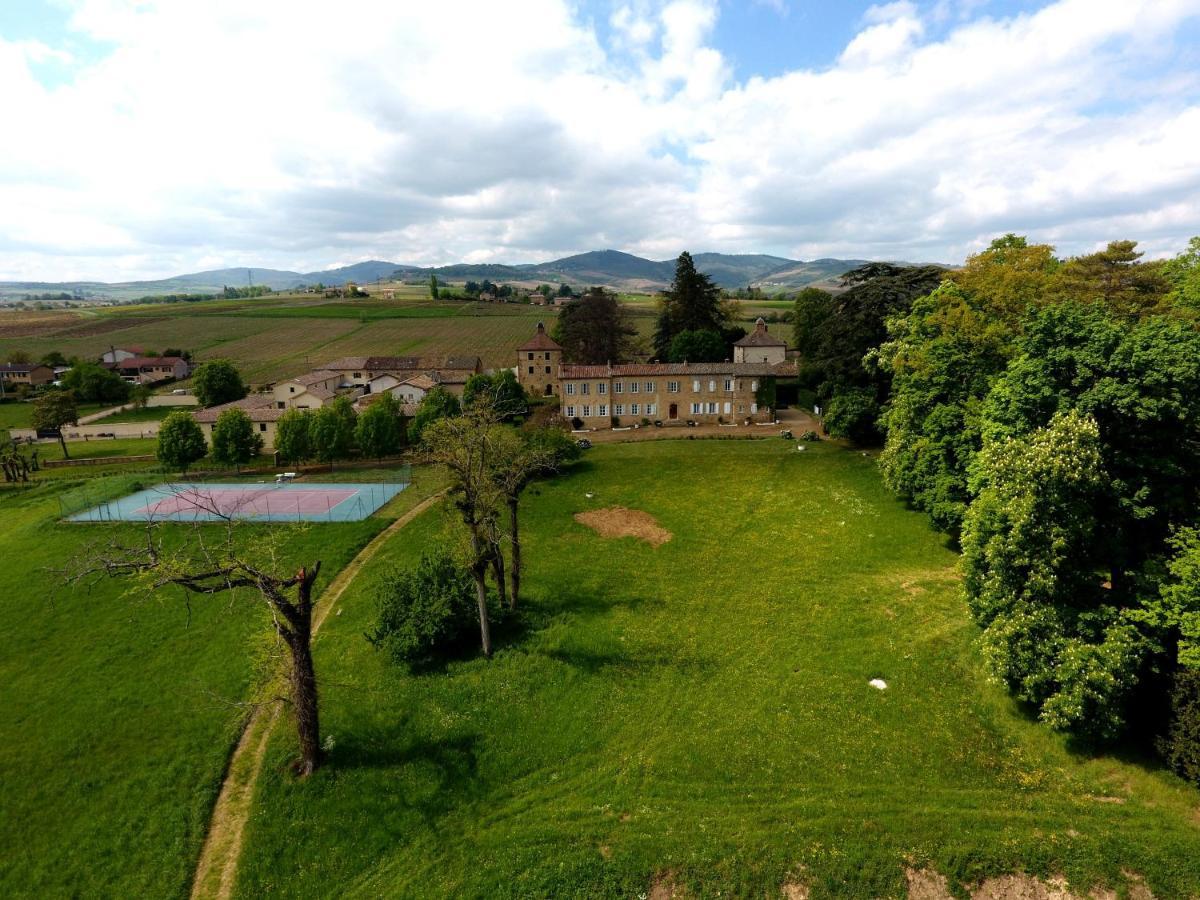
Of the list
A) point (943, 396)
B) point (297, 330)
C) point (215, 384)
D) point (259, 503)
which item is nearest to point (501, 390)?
point (259, 503)

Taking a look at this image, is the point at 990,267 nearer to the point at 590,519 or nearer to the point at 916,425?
the point at 916,425

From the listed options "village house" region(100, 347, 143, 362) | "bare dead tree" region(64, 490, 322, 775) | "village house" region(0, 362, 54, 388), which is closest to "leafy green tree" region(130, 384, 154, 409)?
"village house" region(100, 347, 143, 362)

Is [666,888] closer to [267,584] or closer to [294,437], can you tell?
[267,584]

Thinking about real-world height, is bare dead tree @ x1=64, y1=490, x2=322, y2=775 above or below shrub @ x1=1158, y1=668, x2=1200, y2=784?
above

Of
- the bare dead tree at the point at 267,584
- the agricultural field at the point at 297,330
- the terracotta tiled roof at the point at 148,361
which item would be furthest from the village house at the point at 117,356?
the bare dead tree at the point at 267,584

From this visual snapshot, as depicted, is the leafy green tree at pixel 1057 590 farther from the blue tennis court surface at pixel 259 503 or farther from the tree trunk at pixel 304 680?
the blue tennis court surface at pixel 259 503

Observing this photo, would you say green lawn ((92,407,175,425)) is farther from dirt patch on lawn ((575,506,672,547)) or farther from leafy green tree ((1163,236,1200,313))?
leafy green tree ((1163,236,1200,313))

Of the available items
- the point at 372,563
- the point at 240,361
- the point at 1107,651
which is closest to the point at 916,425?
the point at 1107,651
